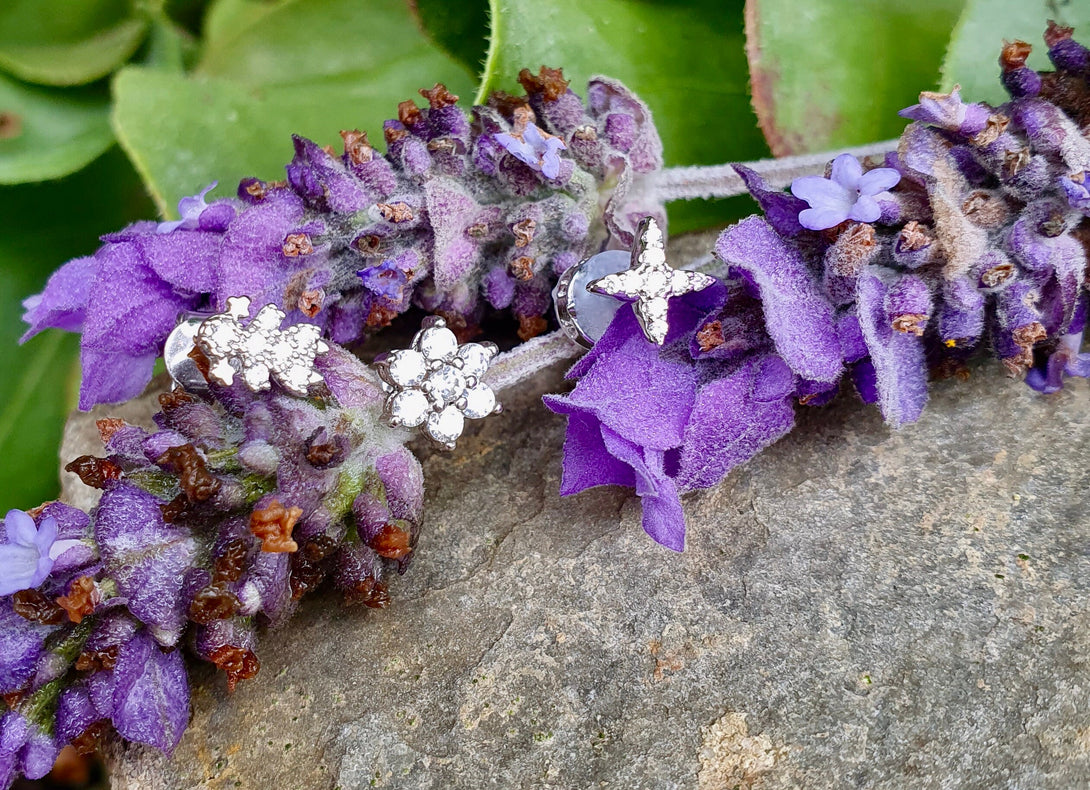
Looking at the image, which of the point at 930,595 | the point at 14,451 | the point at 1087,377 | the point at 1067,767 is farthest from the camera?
the point at 14,451

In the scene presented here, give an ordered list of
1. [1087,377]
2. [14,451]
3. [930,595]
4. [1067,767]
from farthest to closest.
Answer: [14,451]
[1087,377]
[930,595]
[1067,767]

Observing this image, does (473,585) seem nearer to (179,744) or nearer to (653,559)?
(653,559)

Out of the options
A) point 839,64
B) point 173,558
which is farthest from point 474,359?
point 839,64

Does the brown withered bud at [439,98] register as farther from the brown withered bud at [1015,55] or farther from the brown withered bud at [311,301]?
the brown withered bud at [1015,55]

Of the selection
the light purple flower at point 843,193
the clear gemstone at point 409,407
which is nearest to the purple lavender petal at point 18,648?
the clear gemstone at point 409,407

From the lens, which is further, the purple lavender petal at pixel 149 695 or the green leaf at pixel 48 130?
Result: the green leaf at pixel 48 130

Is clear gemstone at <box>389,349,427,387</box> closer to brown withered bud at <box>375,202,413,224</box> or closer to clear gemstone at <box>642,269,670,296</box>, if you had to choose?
brown withered bud at <box>375,202,413,224</box>

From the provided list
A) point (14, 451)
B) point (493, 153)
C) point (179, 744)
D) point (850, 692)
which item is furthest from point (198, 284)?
point (850, 692)
